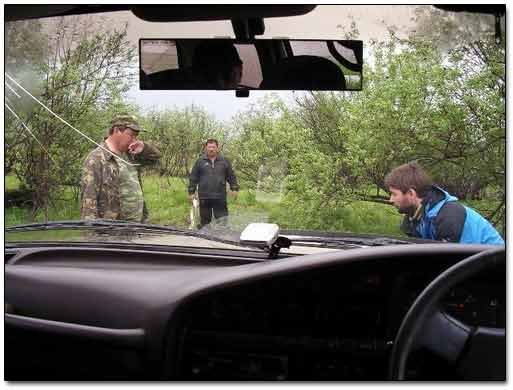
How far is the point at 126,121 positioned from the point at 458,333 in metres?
1.52

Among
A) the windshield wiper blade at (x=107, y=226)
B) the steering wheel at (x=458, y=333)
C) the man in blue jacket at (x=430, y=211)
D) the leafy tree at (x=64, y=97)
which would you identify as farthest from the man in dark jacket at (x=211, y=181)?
the steering wheel at (x=458, y=333)

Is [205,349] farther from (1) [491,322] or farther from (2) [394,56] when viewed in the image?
(2) [394,56]

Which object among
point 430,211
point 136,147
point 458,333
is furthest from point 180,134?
point 458,333

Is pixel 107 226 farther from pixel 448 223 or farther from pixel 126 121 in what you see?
pixel 448 223

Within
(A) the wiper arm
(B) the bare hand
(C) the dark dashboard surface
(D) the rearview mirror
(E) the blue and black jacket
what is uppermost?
(D) the rearview mirror

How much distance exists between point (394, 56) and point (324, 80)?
0.28 metres

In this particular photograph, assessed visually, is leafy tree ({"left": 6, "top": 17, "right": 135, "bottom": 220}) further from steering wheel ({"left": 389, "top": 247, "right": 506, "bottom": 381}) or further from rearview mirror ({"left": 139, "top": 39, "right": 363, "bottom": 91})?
steering wheel ({"left": 389, "top": 247, "right": 506, "bottom": 381})

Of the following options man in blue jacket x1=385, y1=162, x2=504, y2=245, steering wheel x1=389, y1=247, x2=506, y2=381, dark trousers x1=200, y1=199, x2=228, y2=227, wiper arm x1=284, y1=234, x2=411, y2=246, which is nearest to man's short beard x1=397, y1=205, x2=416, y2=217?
man in blue jacket x1=385, y1=162, x2=504, y2=245

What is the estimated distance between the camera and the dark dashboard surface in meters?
2.20

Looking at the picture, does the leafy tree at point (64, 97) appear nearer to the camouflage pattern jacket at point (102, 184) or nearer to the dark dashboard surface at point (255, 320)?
the camouflage pattern jacket at point (102, 184)

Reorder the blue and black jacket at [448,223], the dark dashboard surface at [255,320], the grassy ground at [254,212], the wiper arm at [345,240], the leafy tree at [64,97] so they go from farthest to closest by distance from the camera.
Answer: the leafy tree at [64,97]
the grassy ground at [254,212]
the wiper arm at [345,240]
the blue and black jacket at [448,223]
the dark dashboard surface at [255,320]

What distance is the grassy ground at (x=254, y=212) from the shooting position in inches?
104

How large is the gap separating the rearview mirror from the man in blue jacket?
1.29 feet

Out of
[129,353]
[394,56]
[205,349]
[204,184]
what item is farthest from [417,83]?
[129,353]
